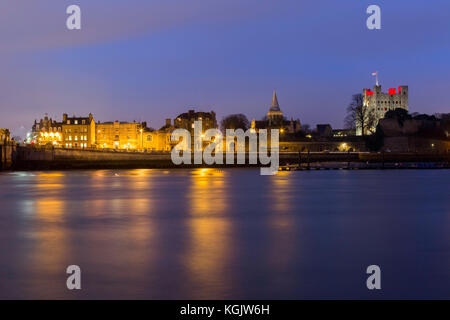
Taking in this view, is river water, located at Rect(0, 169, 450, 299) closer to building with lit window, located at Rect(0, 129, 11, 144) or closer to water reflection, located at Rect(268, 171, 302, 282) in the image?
water reflection, located at Rect(268, 171, 302, 282)

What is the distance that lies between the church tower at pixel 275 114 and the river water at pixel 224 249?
99411 mm

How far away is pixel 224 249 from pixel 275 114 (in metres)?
124

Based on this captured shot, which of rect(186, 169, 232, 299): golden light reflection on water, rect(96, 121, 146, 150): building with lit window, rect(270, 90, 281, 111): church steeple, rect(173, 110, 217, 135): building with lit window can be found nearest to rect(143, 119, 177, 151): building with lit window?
rect(96, 121, 146, 150): building with lit window

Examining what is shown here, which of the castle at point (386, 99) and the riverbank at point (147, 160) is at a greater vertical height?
the castle at point (386, 99)

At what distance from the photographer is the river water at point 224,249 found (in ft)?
26.8

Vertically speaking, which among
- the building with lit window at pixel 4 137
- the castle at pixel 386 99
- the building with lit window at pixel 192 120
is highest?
the castle at pixel 386 99

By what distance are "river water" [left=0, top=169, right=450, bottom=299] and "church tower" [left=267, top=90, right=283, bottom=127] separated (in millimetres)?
99411

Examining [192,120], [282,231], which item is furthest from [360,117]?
[282,231]

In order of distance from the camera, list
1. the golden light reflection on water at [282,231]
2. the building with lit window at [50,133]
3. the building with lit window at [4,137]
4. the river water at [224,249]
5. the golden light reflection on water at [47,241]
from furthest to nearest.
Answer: the building with lit window at [50,133], the building with lit window at [4,137], the golden light reflection on water at [282,231], the golden light reflection on water at [47,241], the river water at [224,249]

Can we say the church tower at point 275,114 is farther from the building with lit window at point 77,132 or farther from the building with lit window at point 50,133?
the building with lit window at point 50,133

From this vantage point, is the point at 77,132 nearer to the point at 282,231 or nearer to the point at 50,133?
the point at 50,133

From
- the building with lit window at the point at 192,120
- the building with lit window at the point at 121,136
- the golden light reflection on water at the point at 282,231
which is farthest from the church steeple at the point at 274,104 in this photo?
the golden light reflection on water at the point at 282,231

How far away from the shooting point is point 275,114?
440ft
